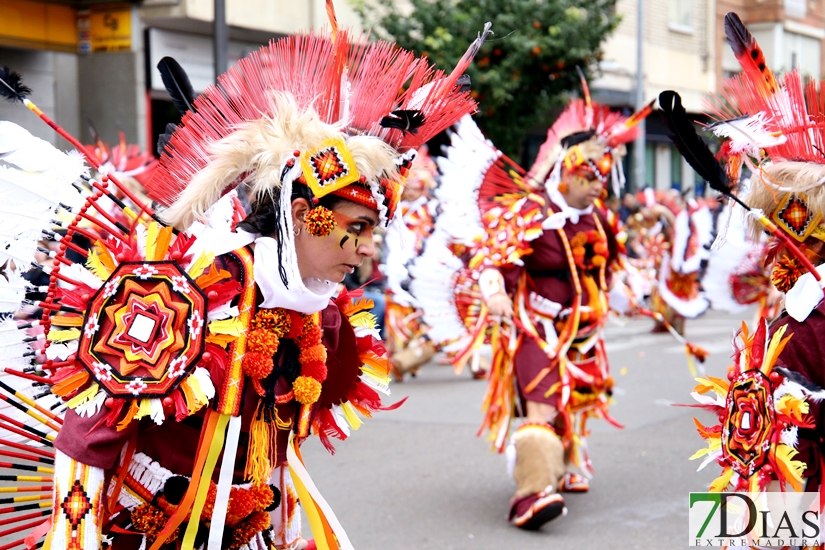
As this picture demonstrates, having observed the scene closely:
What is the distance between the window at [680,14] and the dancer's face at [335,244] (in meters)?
20.6

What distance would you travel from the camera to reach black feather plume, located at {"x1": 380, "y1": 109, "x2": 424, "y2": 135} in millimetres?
2146

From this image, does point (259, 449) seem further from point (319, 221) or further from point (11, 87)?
point (11, 87)

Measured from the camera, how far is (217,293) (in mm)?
2027

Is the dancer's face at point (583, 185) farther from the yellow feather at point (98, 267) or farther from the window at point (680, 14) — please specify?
the window at point (680, 14)

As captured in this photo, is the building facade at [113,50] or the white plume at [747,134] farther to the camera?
the building facade at [113,50]

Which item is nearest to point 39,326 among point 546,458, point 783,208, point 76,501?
point 76,501

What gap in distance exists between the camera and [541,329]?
4.99 m

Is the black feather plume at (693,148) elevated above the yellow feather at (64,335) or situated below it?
above

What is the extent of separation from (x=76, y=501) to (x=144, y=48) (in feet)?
32.9

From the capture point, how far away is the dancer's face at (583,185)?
4934mm

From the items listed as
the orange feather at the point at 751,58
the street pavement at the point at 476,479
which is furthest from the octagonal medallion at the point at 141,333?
the street pavement at the point at 476,479

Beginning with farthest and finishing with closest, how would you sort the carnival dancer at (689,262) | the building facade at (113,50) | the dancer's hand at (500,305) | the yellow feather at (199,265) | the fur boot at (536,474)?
Result: the building facade at (113,50), the carnival dancer at (689,262), the dancer's hand at (500,305), the fur boot at (536,474), the yellow feather at (199,265)

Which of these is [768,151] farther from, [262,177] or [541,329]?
[541,329]

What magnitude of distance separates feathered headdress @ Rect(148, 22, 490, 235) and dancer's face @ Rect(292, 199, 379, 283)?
0.04 m
